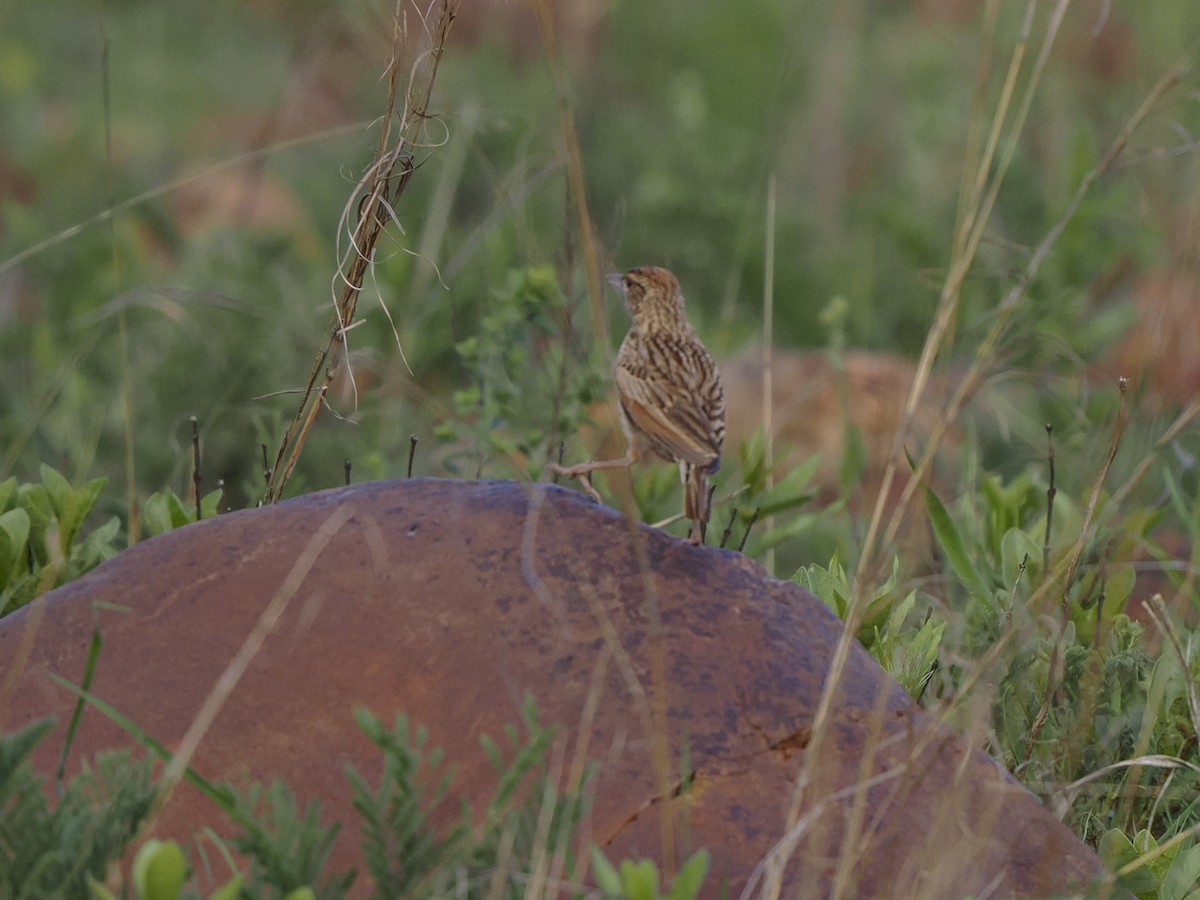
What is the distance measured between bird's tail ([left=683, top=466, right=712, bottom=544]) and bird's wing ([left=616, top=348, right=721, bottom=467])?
31 mm

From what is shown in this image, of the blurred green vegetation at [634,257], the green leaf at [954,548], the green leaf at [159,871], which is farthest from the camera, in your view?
the green leaf at [954,548]

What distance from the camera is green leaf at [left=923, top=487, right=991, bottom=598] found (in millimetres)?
4301

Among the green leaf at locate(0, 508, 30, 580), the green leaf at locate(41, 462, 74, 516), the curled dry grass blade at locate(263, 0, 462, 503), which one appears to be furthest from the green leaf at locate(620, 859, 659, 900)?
the green leaf at locate(41, 462, 74, 516)

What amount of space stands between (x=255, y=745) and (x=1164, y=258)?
7250mm

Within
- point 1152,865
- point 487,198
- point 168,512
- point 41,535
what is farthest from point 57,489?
point 487,198

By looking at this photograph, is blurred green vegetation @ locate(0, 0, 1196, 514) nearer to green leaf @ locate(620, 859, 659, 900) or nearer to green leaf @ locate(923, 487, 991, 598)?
green leaf @ locate(923, 487, 991, 598)

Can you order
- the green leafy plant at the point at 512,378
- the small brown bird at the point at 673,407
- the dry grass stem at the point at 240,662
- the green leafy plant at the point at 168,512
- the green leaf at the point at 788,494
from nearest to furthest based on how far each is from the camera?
1. the dry grass stem at the point at 240,662
2. the small brown bird at the point at 673,407
3. the green leafy plant at the point at 168,512
4. the green leaf at the point at 788,494
5. the green leafy plant at the point at 512,378

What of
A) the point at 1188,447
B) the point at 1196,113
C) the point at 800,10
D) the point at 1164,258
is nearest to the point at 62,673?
the point at 1188,447

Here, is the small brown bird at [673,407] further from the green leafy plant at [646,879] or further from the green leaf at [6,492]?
the green leaf at [6,492]

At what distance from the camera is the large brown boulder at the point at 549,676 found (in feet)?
8.73

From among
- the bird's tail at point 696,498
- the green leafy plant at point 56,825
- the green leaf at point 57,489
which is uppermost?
the bird's tail at point 696,498

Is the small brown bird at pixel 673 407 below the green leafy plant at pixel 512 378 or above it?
above

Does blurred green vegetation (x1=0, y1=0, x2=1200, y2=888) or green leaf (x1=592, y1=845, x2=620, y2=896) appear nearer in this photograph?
green leaf (x1=592, y1=845, x2=620, y2=896)

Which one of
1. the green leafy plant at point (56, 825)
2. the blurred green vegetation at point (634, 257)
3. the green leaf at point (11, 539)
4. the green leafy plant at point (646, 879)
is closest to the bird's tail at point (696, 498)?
the blurred green vegetation at point (634, 257)
